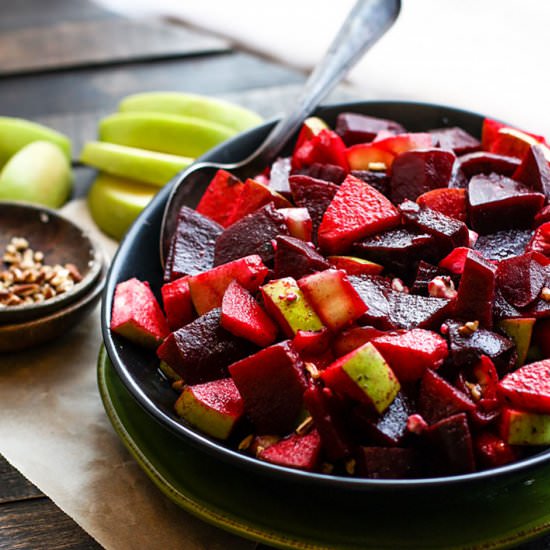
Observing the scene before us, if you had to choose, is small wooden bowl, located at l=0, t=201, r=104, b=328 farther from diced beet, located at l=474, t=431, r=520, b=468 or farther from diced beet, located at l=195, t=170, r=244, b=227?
diced beet, located at l=474, t=431, r=520, b=468

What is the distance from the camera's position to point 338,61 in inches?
76.2

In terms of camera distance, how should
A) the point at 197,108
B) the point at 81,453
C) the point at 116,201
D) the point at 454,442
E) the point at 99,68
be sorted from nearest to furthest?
1. the point at 454,442
2. the point at 81,453
3. the point at 116,201
4. the point at 197,108
5. the point at 99,68

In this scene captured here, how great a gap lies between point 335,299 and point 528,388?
34 cm

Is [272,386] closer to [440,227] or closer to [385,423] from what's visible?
[385,423]

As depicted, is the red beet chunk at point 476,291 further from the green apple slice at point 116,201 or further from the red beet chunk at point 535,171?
the green apple slice at point 116,201

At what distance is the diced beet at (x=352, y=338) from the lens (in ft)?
4.23

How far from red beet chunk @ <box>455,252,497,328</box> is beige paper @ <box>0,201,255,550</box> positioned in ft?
1.78

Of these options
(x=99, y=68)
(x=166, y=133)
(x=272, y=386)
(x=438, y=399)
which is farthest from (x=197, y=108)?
(x=438, y=399)

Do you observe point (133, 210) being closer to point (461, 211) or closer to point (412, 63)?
point (461, 211)

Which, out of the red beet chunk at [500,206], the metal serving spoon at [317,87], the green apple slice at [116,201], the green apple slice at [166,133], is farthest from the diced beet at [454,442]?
the green apple slice at [166,133]

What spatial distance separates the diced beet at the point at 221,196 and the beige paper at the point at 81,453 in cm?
42

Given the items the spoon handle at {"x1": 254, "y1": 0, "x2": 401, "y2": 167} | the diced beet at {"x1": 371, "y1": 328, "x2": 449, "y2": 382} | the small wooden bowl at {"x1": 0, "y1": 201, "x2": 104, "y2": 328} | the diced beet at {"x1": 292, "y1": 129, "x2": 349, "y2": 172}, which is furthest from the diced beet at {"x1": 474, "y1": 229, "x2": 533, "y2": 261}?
the small wooden bowl at {"x1": 0, "y1": 201, "x2": 104, "y2": 328}

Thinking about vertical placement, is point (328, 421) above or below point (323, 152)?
below

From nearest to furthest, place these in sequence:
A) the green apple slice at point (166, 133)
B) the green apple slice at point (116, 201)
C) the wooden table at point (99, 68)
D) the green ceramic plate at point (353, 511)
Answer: the green ceramic plate at point (353, 511) → the green apple slice at point (116, 201) → the green apple slice at point (166, 133) → the wooden table at point (99, 68)
